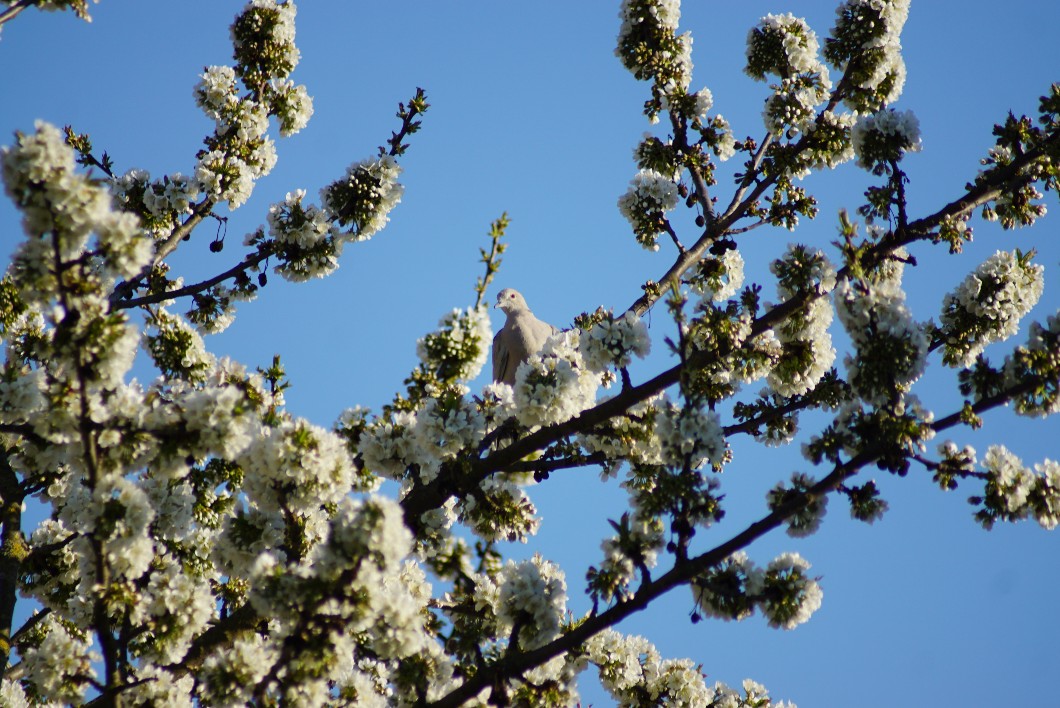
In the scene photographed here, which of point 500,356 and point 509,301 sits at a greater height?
point 509,301

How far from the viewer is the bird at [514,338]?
1317 cm

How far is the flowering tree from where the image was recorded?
4629 mm

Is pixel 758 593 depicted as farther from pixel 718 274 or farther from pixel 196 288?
pixel 196 288

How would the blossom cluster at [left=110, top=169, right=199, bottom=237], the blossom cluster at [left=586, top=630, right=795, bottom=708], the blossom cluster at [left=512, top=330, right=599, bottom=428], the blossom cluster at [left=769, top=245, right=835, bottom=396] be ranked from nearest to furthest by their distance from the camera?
the blossom cluster at [left=512, top=330, right=599, bottom=428], the blossom cluster at [left=769, top=245, right=835, bottom=396], the blossom cluster at [left=586, top=630, right=795, bottom=708], the blossom cluster at [left=110, top=169, right=199, bottom=237]

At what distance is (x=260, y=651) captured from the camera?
195 inches

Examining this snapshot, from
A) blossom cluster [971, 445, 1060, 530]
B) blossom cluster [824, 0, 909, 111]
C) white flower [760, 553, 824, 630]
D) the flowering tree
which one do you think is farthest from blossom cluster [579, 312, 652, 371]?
blossom cluster [824, 0, 909, 111]

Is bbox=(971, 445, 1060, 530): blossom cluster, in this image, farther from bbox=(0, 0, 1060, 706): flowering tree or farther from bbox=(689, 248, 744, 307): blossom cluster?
bbox=(689, 248, 744, 307): blossom cluster

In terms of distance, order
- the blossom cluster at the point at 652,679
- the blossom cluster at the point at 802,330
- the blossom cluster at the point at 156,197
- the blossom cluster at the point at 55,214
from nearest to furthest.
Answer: the blossom cluster at the point at 55,214 < the blossom cluster at the point at 802,330 < the blossom cluster at the point at 652,679 < the blossom cluster at the point at 156,197

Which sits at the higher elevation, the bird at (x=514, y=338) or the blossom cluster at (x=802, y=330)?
the bird at (x=514, y=338)

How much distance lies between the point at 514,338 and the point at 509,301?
4.19 feet

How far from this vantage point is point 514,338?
43.7 feet

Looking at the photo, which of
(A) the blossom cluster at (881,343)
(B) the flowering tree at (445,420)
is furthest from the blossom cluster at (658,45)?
(A) the blossom cluster at (881,343)

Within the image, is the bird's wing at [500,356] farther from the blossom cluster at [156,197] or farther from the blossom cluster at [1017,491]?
the blossom cluster at [1017,491]

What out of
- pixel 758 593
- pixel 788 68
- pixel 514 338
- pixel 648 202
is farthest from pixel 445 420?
pixel 514 338
